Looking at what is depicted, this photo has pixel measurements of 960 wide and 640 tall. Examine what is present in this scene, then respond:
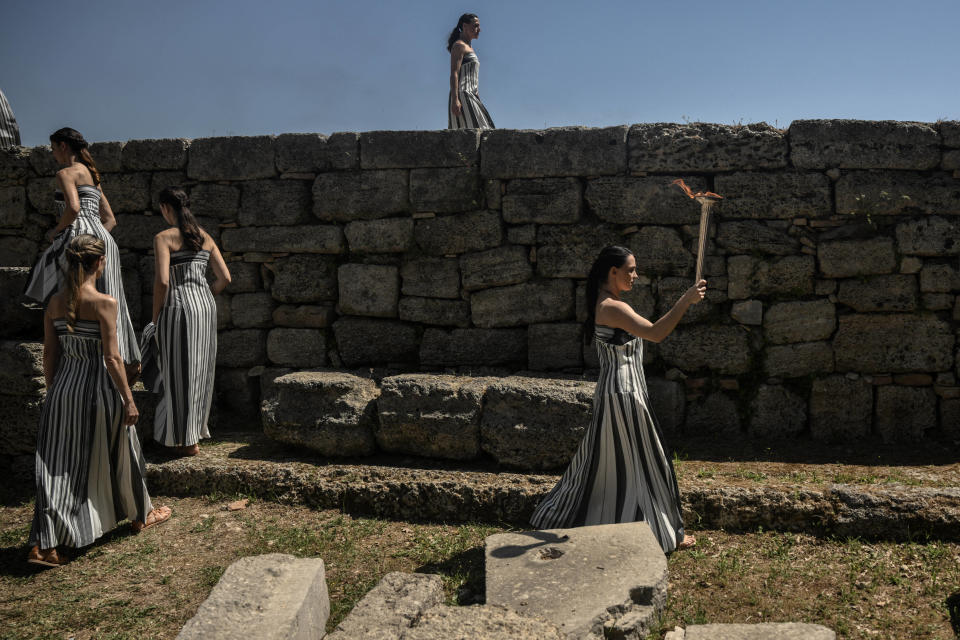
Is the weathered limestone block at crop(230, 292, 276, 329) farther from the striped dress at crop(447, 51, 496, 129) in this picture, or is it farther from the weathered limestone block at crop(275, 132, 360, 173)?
the striped dress at crop(447, 51, 496, 129)

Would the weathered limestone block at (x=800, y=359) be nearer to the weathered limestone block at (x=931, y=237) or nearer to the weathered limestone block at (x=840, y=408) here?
the weathered limestone block at (x=840, y=408)

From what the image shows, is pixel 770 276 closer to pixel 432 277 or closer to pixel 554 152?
pixel 554 152

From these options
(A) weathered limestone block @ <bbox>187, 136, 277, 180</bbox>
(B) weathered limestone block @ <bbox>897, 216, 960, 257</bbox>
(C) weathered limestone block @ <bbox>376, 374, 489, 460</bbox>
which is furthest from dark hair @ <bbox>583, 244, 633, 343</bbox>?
(A) weathered limestone block @ <bbox>187, 136, 277, 180</bbox>

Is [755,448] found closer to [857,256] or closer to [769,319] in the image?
[769,319]

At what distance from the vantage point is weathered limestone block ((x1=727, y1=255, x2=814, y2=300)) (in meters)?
5.95

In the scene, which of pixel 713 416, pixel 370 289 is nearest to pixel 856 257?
pixel 713 416

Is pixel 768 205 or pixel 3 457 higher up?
pixel 768 205

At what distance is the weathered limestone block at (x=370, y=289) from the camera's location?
659 centimetres

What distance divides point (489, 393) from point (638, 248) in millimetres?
1982

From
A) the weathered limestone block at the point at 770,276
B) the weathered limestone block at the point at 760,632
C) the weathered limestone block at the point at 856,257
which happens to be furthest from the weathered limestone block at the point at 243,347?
the weathered limestone block at the point at 856,257

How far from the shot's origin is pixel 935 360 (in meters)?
5.81

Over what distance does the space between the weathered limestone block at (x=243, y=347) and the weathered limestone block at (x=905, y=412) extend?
5.49 metres

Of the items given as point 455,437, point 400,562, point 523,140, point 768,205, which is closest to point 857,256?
point 768,205

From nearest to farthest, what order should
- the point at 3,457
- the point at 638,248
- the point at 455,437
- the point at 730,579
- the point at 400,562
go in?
the point at 730,579, the point at 400,562, the point at 455,437, the point at 3,457, the point at 638,248
